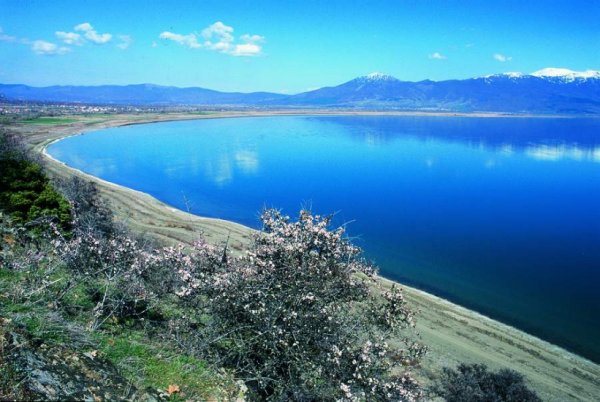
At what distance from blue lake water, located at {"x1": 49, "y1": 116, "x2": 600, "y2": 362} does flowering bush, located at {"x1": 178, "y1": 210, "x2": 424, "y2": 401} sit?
19.0 m

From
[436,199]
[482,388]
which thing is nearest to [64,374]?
[482,388]

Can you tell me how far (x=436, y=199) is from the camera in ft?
182

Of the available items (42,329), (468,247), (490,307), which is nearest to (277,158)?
(468,247)

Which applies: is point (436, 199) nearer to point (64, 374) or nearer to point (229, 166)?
point (229, 166)

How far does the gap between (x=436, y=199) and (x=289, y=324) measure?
A: 50302 millimetres

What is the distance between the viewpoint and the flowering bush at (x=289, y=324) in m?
8.45

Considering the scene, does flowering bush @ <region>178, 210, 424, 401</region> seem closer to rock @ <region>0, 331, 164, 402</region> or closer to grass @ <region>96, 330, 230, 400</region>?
grass @ <region>96, 330, 230, 400</region>

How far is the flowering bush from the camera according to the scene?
8.45 m

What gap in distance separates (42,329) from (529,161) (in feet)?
345

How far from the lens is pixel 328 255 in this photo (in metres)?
11.5

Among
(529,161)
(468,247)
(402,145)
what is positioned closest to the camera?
(468,247)

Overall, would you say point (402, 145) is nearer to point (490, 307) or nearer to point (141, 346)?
point (490, 307)

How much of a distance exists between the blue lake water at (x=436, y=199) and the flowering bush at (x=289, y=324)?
19.0 meters

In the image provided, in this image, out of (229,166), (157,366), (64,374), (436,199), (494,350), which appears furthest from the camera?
(229,166)
